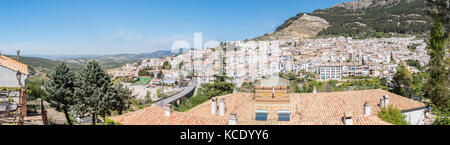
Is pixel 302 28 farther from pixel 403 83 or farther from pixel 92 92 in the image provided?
pixel 92 92

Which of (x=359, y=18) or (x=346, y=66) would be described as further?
(x=359, y=18)

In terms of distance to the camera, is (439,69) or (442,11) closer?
(442,11)

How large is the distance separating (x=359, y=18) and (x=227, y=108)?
11567cm

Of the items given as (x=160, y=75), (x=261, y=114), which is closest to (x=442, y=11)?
(x=261, y=114)

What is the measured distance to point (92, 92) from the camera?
509 inches

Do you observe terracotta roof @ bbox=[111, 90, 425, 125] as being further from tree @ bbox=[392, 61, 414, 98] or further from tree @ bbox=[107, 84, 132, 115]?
tree @ bbox=[392, 61, 414, 98]

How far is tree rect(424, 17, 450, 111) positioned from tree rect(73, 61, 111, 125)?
493 inches

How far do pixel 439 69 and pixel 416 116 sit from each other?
4.16 meters

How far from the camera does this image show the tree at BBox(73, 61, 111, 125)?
1248 cm

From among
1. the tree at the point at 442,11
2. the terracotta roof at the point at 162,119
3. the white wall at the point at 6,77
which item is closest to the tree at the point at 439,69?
the tree at the point at 442,11
